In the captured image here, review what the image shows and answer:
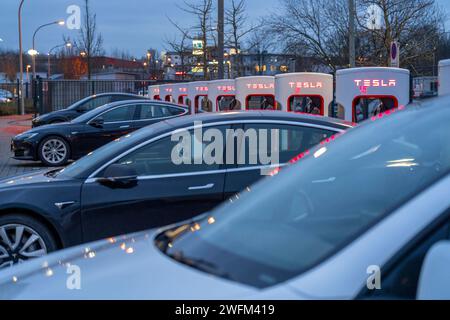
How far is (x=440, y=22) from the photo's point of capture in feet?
91.3

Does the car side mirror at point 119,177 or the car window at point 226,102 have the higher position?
the car window at point 226,102

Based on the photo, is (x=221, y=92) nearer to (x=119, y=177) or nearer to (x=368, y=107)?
(x=368, y=107)

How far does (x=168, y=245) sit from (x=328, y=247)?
2.75ft

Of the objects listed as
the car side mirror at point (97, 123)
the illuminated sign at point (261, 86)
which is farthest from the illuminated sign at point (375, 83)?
the car side mirror at point (97, 123)

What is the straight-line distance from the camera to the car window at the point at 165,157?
19.1 feet

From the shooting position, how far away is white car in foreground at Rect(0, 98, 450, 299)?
2123mm

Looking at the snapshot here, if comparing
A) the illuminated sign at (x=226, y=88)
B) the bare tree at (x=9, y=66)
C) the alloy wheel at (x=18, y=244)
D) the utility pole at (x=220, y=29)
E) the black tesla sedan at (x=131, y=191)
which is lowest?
the alloy wheel at (x=18, y=244)

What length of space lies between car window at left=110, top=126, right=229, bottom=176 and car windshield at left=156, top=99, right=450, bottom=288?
2593 mm

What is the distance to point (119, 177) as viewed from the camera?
18.4 feet

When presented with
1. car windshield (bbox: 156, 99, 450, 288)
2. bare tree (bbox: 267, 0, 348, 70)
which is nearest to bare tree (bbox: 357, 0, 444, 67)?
bare tree (bbox: 267, 0, 348, 70)

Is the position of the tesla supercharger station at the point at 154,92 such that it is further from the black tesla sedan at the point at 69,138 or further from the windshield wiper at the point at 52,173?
the windshield wiper at the point at 52,173

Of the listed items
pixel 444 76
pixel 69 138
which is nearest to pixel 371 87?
pixel 444 76

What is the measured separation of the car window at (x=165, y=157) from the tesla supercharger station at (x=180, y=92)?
18.0 meters

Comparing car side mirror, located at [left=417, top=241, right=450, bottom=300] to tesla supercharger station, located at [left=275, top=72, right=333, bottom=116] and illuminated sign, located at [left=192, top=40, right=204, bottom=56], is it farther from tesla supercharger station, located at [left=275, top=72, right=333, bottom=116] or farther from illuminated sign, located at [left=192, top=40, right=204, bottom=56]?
illuminated sign, located at [left=192, top=40, right=204, bottom=56]
